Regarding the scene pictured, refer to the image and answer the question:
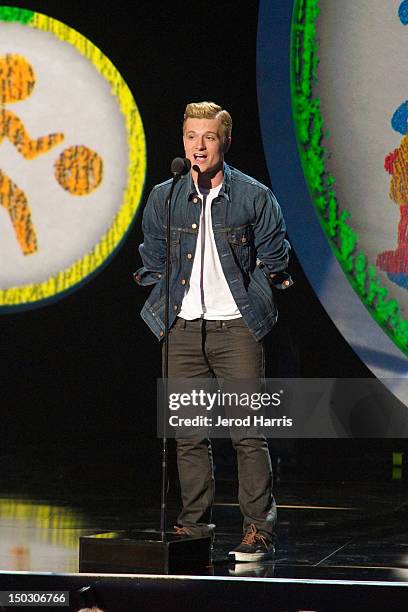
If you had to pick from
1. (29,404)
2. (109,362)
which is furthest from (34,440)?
(109,362)

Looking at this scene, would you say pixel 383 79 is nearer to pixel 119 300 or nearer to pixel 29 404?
pixel 119 300

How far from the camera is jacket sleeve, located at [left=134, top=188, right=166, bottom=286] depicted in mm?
3904

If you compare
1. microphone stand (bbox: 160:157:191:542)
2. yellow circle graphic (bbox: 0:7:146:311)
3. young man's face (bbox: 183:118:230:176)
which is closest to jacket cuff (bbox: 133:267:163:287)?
microphone stand (bbox: 160:157:191:542)

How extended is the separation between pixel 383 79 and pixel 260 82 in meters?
0.65

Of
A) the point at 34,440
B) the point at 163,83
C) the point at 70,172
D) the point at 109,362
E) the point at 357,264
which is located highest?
the point at 163,83

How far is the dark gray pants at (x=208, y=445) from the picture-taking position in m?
3.77

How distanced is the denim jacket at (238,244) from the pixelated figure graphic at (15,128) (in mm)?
2827

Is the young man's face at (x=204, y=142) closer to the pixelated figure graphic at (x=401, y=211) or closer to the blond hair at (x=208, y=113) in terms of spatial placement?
the blond hair at (x=208, y=113)

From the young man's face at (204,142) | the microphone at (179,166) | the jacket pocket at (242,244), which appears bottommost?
the jacket pocket at (242,244)

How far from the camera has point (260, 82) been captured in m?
6.08

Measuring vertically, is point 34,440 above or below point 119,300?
below

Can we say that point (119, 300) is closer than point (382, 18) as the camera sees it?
No

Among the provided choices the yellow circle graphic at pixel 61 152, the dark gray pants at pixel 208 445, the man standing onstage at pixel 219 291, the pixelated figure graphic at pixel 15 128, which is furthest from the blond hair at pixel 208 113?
the pixelated figure graphic at pixel 15 128

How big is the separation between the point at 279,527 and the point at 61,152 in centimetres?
284
